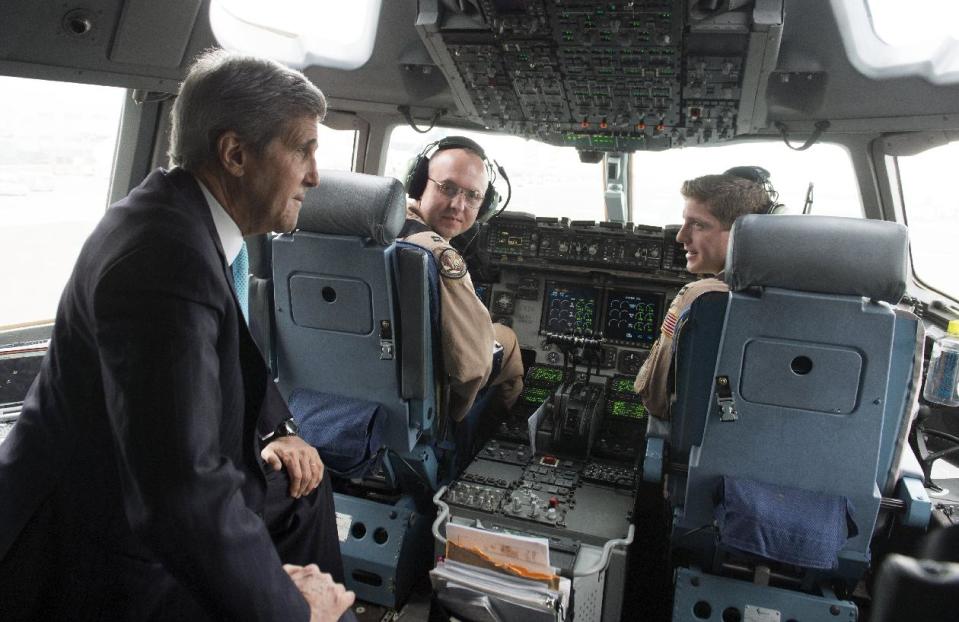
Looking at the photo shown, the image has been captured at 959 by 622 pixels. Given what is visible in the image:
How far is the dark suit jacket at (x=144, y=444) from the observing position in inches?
36.9

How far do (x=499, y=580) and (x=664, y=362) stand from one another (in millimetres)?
927

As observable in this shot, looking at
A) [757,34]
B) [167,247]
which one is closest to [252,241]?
[167,247]

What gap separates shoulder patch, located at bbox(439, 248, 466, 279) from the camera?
226cm

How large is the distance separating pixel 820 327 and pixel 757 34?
4.07 ft

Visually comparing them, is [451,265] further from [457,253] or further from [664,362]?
[664,362]

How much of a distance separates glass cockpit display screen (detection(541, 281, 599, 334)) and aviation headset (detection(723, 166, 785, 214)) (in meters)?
1.08

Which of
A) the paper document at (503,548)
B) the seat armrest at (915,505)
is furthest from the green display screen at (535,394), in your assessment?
the seat armrest at (915,505)

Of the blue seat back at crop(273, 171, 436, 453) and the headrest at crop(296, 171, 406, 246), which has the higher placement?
the headrest at crop(296, 171, 406, 246)

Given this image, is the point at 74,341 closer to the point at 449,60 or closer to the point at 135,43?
the point at 135,43

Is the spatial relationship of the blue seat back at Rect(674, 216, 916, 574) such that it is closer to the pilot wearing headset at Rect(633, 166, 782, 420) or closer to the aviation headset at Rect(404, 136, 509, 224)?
the pilot wearing headset at Rect(633, 166, 782, 420)

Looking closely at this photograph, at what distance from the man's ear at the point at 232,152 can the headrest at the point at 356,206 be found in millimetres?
889

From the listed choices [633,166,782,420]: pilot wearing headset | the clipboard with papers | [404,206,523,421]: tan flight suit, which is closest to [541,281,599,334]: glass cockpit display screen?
[633,166,782,420]: pilot wearing headset

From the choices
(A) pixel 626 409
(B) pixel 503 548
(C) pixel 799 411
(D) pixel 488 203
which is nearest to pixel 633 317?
(A) pixel 626 409

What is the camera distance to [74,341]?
3.52 ft
